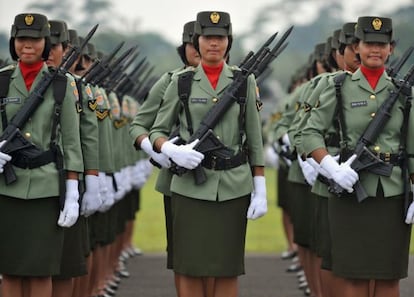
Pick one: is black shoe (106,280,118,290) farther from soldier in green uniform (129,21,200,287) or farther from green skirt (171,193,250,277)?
green skirt (171,193,250,277)

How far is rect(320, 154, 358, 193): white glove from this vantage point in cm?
760

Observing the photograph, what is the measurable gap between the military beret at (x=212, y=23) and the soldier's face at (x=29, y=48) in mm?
1019

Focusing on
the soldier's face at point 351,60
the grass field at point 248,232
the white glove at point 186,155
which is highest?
the soldier's face at point 351,60

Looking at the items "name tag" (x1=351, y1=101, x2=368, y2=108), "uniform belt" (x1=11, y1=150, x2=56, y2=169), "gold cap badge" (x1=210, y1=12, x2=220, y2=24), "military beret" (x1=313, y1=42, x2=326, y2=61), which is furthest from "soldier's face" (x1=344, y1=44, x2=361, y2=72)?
"uniform belt" (x1=11, y1=150, x2=56, y2=169)

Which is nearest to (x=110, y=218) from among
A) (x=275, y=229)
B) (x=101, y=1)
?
(x=275, y=229)

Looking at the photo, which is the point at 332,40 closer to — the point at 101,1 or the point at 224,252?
the point at 224,252

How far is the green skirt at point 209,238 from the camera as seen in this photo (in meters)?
7.79

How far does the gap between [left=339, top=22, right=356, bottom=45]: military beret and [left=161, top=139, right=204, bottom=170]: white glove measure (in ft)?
6.35

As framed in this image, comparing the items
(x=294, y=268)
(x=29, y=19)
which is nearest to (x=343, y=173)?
(x=29, y=19)

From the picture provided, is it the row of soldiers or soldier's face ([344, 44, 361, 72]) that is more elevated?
soldier's face ([344, 44, 361, 72])

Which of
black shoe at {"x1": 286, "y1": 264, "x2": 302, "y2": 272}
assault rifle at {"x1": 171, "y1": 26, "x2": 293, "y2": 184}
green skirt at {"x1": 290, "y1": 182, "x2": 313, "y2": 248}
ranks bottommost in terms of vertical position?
black shoe at {"x1": 286, "y1": 264, "x2": 302, "y2": 272}

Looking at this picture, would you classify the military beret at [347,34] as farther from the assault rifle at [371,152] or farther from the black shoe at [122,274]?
the black shoe at [122,274]

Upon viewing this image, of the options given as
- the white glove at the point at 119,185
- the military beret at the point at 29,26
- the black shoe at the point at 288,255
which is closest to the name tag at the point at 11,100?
the military beret at the point at 29,26

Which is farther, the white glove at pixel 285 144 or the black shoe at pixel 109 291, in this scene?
the white glove at pixel 285 144
